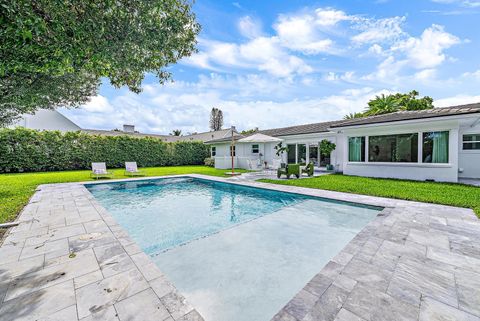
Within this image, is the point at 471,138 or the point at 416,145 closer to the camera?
the point at 416,145

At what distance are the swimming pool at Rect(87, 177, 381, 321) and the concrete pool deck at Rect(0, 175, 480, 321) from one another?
0.64 metres

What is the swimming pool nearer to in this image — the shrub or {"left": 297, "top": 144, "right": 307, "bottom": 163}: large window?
{"left": 297, "top": 144, "right": 307, "bottom": 163}: large window

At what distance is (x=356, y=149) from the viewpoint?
14.1 meters

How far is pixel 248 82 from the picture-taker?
1988 cm

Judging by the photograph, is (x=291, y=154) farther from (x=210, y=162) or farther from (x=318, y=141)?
(x=210, y=162)

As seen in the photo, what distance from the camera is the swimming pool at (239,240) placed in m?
3.24

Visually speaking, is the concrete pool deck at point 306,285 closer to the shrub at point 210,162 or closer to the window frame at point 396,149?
the window frame at point 396,149

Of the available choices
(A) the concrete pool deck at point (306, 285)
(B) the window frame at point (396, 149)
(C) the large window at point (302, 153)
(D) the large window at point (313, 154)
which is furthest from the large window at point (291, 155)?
(A) the concrete pool deck at point (306, 285)

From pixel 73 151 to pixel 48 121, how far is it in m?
14.5

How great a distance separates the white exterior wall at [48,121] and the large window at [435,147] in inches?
1576

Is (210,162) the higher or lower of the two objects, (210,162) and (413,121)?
the lower

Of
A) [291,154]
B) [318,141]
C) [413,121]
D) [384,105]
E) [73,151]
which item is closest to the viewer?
[413,121]

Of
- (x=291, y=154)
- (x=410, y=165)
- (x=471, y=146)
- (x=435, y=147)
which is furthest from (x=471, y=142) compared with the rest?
(x=291, y=154)

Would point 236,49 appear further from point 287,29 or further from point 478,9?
point 478,9
